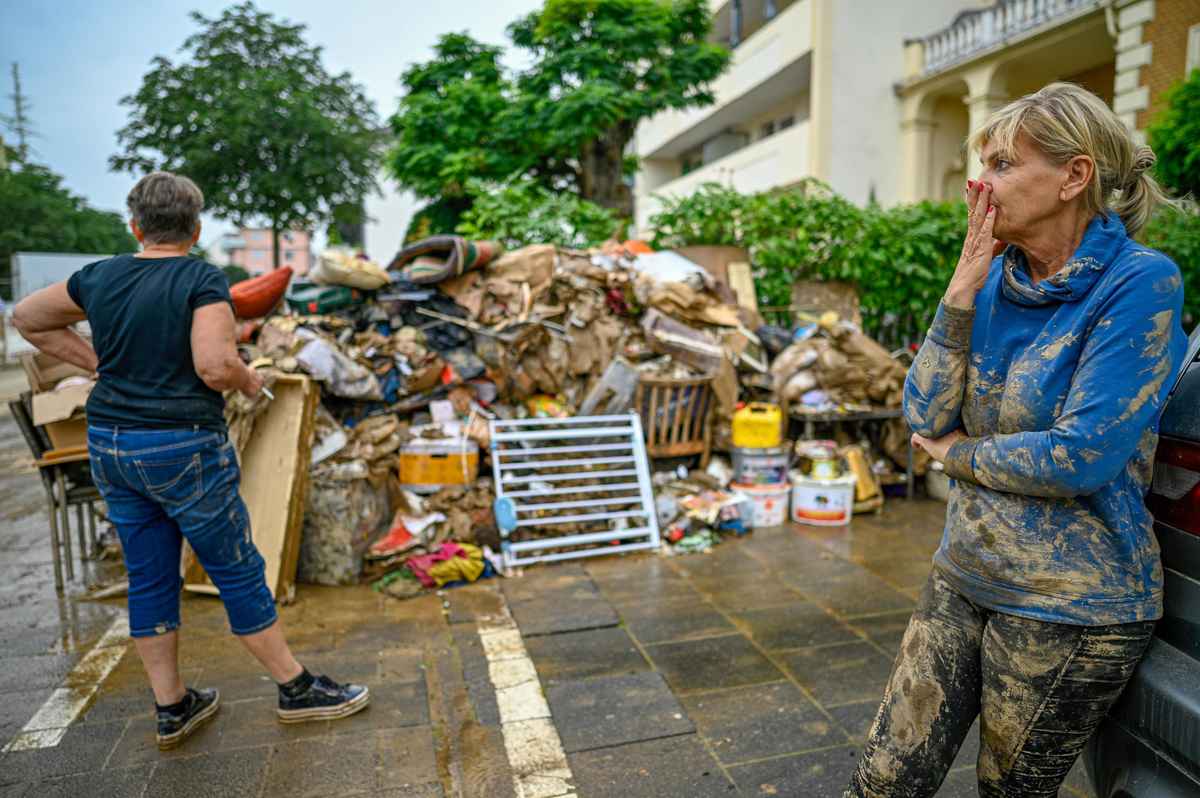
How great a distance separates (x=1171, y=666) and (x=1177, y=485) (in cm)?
35

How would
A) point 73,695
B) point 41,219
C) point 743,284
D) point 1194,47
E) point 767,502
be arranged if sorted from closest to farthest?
point 73,695, point 767,502, point 743,284, point 1194,47, point 41,219

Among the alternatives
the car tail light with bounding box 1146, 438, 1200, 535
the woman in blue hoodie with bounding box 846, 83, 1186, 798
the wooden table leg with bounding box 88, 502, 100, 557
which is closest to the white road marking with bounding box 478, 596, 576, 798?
the woman in blue hoodie with bounding box 846, 83, 1186, 798

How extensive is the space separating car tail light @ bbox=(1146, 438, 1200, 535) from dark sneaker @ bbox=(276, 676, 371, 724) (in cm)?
269

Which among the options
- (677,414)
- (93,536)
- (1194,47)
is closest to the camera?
(93,536)

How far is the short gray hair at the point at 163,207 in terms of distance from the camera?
265 cm

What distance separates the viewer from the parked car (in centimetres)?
140

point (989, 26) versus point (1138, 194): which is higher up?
point (989, 26)

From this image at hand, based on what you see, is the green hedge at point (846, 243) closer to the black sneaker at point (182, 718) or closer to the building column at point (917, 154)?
the black sneaker at point (182, 718)

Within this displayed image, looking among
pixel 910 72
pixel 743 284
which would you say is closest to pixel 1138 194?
pixel 743 284

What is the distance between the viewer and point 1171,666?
4.80 ft

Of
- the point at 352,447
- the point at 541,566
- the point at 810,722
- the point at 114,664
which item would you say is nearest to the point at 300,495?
the point at 352,447

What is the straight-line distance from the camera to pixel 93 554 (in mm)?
5000

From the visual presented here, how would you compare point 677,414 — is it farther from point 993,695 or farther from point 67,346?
point 993,695

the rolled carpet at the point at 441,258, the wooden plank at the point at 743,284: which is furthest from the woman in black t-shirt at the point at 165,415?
the wooden plank at the point at 743,284
